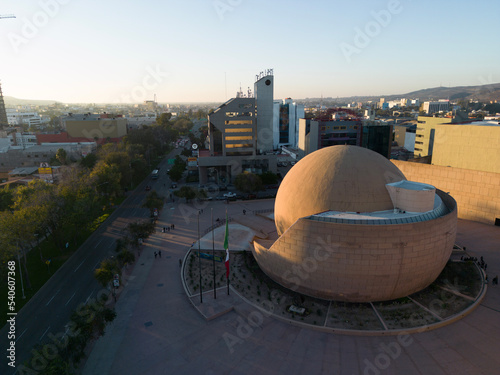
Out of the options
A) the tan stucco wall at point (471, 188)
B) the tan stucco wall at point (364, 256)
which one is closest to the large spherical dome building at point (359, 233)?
the tan stucco wall at point (364, 256)

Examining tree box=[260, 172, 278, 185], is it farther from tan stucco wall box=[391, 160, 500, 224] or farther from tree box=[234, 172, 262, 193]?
tan stucco wall box=[391, 160, 500, 224]

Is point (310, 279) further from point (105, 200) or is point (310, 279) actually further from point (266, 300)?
point (105, 200)

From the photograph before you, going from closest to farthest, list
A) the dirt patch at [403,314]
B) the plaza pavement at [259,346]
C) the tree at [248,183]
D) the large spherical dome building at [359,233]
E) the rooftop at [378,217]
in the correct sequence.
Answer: the plaza pavement at [259,346] → the dirt patch at [403,314] → the large spherical dome building at [359,233] → the rooftop at [378,217] → the tree at [248,183]

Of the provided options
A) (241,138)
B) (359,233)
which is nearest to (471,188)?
(359,233)

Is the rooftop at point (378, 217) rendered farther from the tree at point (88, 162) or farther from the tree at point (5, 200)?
the tree at point (88, 162)

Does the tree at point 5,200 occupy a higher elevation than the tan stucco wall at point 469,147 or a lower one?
lower

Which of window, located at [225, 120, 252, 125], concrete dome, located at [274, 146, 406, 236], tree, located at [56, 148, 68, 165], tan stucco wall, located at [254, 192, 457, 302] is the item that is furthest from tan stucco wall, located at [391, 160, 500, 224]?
tree, located at [56, 148, 68, 165]

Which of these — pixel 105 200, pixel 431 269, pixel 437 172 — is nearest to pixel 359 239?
pixel 431 269
